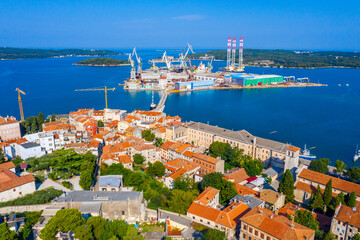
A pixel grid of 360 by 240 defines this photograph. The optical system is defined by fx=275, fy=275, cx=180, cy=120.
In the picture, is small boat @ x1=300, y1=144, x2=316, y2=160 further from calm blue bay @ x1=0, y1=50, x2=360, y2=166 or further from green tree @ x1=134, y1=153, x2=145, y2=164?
green tree @ x1=134, y1=153, x2=145, y2=164

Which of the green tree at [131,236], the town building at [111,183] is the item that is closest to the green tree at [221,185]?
the town building at [111,183]

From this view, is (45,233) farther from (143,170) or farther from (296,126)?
(296,126)

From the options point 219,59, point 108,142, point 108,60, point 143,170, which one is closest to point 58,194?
point 143,170

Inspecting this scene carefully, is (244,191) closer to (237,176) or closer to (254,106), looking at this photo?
(237,176)

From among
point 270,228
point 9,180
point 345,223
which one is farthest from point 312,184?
point 9,180

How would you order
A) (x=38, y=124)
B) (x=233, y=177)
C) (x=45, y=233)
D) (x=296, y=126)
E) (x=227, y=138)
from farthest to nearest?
(x=296, y=126) < (x=38, y=124) < (x=227, y=138) < (x=233, y=177) < (x=45, y=233)

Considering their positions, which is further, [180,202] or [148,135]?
[148,135]

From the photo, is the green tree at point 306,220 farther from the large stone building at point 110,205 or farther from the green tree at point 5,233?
the green tree at point 5,233
